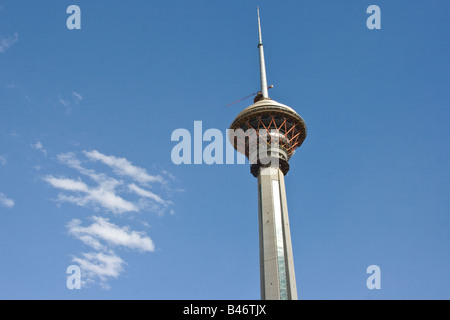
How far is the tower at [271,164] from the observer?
5791cm

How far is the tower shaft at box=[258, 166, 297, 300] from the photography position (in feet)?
184

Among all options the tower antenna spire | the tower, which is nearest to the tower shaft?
the tower

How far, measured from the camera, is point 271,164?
225 feet

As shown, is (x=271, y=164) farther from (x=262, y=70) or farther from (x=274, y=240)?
(x=262, y=70)

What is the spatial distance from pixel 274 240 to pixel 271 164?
13847mm

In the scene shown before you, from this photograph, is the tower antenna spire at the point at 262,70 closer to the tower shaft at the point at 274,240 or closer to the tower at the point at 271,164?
the tower at the point at 271,164

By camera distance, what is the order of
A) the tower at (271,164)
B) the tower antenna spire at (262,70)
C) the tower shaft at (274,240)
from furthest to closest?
the tower antenna spire at (262,70) → the tower at (271,164) → the tower shaft at (274,240)

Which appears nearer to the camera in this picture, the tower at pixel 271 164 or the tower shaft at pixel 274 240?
the tower shaft at pixel 274 240

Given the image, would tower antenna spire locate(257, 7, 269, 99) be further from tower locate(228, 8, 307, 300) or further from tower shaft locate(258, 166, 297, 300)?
tower shaft locate(258, 166, 297, 300)

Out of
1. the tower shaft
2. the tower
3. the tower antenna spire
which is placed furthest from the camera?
the tower antenna spire

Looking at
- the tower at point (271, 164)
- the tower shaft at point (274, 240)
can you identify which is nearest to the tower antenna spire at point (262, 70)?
the tower at point (271, 164)
